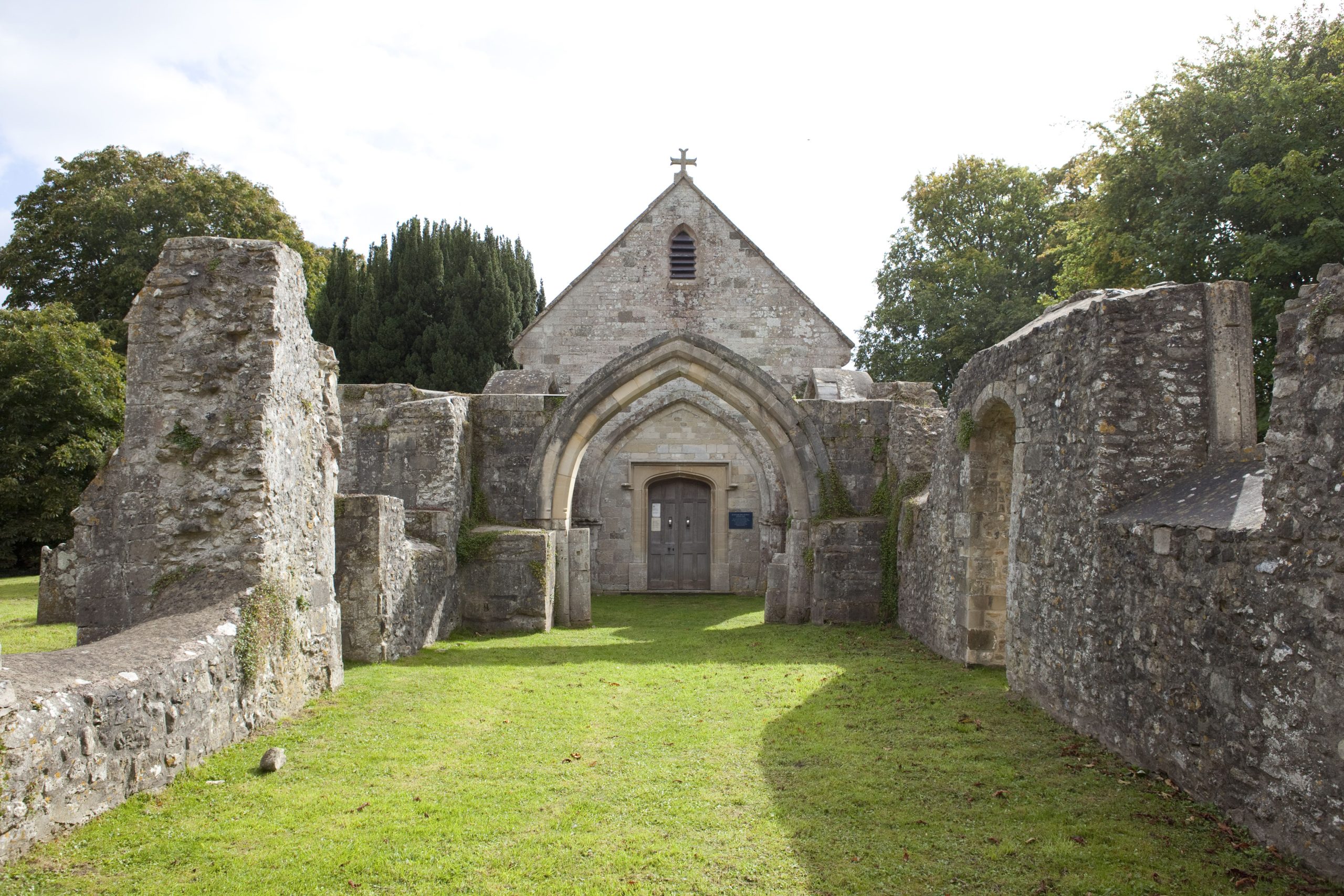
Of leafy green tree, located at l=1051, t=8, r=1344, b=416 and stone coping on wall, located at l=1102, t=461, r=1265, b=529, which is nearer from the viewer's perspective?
stone coping on wall, located at l=1102, t=461, r=1265, b=529

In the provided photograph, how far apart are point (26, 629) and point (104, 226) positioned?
15527 mm

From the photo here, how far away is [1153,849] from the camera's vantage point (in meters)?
3.72

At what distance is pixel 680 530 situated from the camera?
1859 centimetres

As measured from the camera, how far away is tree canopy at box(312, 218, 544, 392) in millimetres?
24797

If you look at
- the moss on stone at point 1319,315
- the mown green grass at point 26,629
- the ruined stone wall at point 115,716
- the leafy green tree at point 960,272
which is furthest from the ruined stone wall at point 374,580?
the leafy green tree at point 960,272

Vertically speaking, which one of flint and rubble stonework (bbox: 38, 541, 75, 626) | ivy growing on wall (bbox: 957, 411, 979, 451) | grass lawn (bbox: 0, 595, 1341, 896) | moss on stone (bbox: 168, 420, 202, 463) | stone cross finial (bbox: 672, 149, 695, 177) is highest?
stone cross finial (bbox: 672, 149, 695, 177)

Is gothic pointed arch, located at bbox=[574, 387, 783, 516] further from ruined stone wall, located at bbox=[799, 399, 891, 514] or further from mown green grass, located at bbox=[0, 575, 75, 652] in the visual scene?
mown green grass, located at bbox=[0, 575, 75, 652]

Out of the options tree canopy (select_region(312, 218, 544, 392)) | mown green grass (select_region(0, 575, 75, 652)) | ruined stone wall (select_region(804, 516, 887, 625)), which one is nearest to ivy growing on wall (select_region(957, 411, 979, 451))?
ruined stone wall (select_region(804, 516, 887, 625))

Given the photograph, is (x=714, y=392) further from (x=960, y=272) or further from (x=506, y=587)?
(x=960, y=272)

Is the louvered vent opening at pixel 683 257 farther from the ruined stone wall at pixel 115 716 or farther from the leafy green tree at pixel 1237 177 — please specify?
the ruined stone wall at pixel 115 716

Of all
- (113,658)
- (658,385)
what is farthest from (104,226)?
(113,658)

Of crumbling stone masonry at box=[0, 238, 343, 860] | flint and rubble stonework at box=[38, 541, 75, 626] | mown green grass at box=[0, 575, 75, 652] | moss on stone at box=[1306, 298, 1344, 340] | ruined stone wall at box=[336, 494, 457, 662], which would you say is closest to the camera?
moss on stone at box=[1306, 298, 1344, 340]

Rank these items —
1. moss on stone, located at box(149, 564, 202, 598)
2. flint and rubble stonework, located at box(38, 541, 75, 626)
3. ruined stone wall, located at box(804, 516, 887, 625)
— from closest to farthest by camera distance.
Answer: moss on stone, located at box(149, 564, 202, 598) < flint and rubble stonework, located at box(38, 541, 75, 626) < ruined stone wall, located at box(804, 516, 887, 625)

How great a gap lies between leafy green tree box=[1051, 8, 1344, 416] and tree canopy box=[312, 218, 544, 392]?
1386cm
